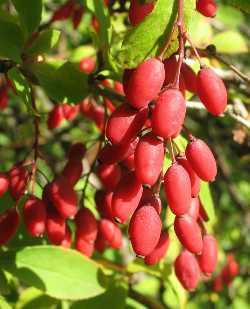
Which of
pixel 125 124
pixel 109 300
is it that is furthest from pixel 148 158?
pixel 109 300

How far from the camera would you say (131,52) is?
1191 mm

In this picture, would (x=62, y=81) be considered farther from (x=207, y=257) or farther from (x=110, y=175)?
(x=207, y=257)

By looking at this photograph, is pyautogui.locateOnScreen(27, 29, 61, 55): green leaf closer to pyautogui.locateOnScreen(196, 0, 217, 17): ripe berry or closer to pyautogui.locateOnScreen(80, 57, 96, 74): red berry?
pyautogui.locateOnScreen(196, 0, 217, 17): ripe berry

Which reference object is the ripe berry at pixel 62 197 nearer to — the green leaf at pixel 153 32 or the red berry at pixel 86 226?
the red berry at pixel 86 226

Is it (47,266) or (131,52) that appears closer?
(131,52)

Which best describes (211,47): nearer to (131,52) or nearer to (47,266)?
(131,52)

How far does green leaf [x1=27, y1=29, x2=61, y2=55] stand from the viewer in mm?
1570

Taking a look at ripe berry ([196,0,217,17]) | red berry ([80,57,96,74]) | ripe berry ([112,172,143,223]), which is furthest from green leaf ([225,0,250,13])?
red berry ([80,57,96,74])

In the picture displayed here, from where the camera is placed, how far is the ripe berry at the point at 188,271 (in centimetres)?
163

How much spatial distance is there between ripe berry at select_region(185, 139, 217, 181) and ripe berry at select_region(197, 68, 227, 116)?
0.07 meters

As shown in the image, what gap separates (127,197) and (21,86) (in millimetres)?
405

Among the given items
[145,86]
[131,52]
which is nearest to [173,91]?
[145,86]

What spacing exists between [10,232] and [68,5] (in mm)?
969

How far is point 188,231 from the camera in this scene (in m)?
1.26
